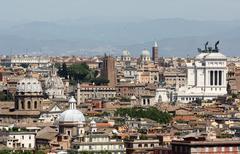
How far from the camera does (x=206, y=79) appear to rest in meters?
144

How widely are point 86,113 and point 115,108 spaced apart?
10050mm

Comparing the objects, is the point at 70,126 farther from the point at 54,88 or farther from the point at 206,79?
the point at 206,79

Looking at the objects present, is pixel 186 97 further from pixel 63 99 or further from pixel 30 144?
pixel 30 144

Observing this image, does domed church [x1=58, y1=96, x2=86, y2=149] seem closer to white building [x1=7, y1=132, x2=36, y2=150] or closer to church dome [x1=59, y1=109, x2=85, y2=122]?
church dome [x1=59, y1=109, x2=85, y2=122]

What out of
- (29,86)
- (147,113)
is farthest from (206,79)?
(147,113)

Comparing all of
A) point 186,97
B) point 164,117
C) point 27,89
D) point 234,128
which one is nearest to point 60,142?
point 234,128

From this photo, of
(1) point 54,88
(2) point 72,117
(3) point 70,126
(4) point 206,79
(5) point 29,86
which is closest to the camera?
(3) point 70,126

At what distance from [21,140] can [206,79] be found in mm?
61235

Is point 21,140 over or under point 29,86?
under

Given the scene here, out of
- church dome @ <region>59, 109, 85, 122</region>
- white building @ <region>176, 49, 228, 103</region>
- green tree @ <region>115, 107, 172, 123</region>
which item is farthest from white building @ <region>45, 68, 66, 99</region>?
church dome @ <region>59, 109, 85, 122</region>

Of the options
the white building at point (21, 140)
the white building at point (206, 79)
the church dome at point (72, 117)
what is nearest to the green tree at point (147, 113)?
the church dome at point (72, 117)

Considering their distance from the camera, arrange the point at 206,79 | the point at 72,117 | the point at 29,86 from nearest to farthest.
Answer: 1. the point at 72,117
2. the point at 29,86
3. the point at 206,79

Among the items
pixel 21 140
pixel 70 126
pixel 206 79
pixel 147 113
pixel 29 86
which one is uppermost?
pixel 29 86

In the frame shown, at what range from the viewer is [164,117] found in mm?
103812
